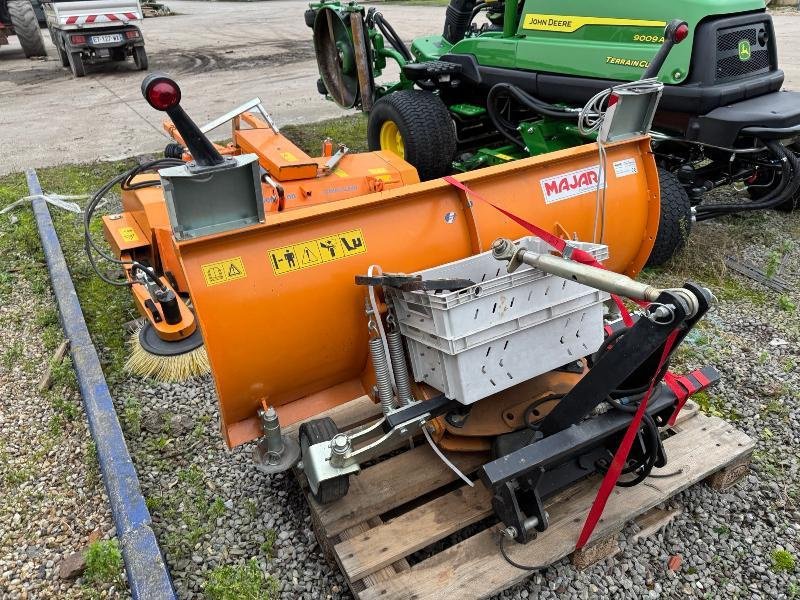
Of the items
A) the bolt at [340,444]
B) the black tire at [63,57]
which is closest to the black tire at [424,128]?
the bolt at [340,444]

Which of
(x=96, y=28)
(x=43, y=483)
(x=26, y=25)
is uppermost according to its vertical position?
(x=96, y=28)

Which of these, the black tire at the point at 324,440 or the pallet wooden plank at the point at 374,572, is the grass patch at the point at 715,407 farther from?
the black tire at the point at 324,440

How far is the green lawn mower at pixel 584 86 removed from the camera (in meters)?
3.74

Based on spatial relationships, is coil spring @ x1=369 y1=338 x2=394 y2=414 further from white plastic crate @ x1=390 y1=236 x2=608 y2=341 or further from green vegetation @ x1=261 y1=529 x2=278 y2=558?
green vegetation @ x1=261 y1=529 x2=278 y2=558

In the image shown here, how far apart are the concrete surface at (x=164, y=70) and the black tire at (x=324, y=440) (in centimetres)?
644

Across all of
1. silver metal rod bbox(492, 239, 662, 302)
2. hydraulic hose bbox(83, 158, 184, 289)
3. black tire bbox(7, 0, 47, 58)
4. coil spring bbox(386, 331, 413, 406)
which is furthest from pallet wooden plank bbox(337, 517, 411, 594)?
black tire bbox(7, 0, 47, 58)

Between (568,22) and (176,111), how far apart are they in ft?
10.8

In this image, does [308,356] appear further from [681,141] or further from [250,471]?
[681,141]

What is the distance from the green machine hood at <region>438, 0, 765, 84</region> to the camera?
148 inches

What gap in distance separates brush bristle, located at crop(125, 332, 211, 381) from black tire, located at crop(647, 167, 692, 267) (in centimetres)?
274

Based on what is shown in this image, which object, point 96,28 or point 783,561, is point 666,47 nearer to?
point 783,561

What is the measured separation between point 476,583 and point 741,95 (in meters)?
3.34

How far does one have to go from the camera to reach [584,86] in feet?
13.8

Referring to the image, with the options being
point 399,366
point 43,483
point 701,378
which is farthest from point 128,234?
point 701,378
